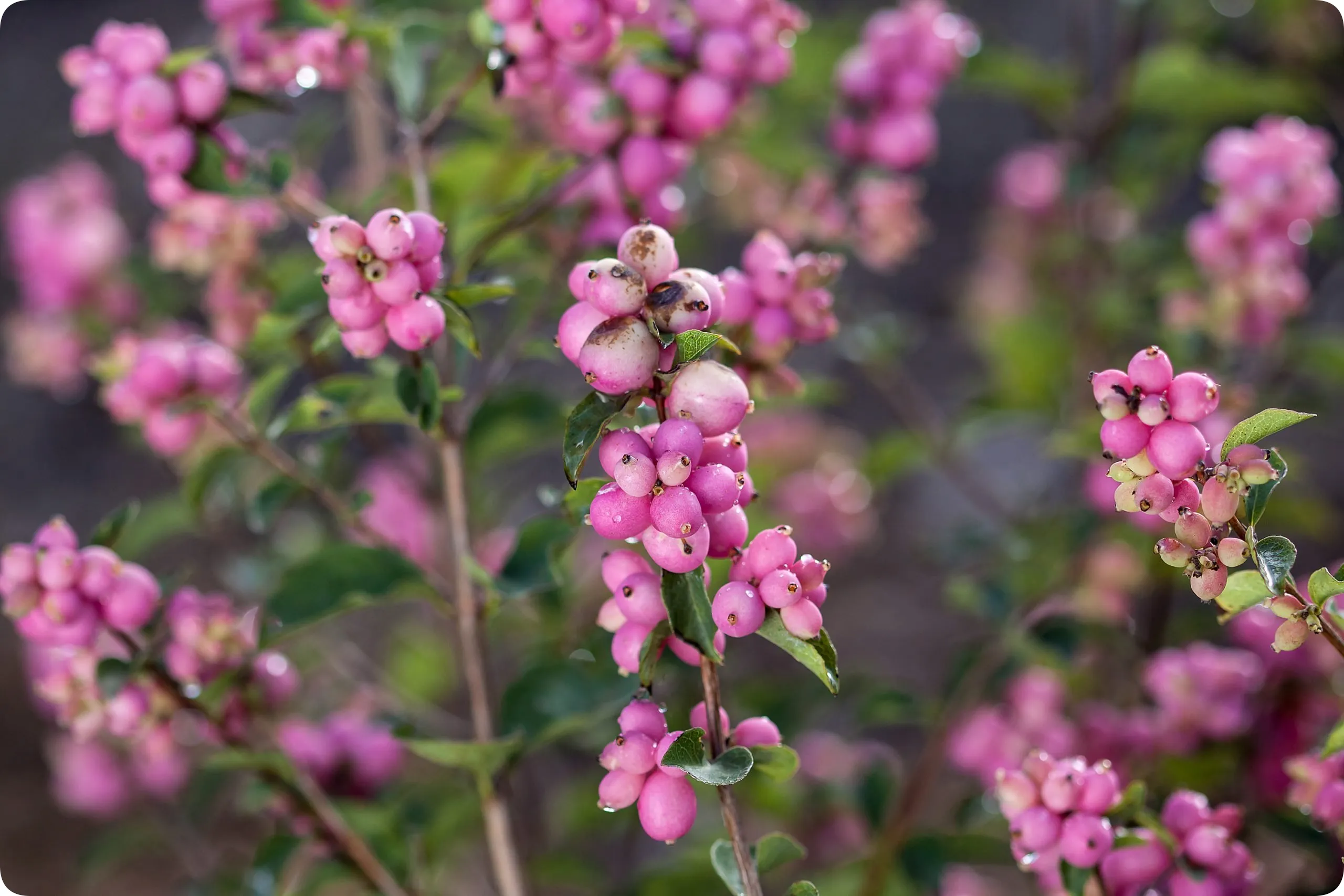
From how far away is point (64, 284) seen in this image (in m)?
1.48

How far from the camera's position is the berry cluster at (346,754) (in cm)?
108

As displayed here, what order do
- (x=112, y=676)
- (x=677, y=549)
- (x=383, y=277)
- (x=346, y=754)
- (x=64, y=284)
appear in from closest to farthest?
(x=677, y=549) < (x=383, y=277) < (x=112, y=676) < (x=346, y=754) < (x=64, y=284)

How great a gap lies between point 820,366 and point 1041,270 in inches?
36.1

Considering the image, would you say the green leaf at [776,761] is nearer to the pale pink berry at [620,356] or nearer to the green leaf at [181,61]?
the pale pink berry at [620,356]

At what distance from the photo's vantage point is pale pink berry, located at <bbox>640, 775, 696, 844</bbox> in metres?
0.60

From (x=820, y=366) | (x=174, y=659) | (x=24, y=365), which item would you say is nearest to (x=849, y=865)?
(x=174, y=659)

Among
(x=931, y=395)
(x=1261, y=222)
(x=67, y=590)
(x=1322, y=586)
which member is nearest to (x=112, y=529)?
(x=67, y=590)

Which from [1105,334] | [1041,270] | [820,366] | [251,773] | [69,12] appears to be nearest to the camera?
[251,773]

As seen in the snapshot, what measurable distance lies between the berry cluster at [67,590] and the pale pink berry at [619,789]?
38cm

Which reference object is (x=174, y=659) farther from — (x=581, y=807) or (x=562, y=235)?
(x=581, y=807)

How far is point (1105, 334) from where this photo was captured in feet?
4.89

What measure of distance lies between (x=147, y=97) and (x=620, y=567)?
51 cm

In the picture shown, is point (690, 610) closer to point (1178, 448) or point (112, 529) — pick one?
point (1178, 448)

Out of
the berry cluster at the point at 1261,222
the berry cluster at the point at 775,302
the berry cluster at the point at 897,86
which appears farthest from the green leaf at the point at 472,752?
the berry cluster at the point at 1261,222
